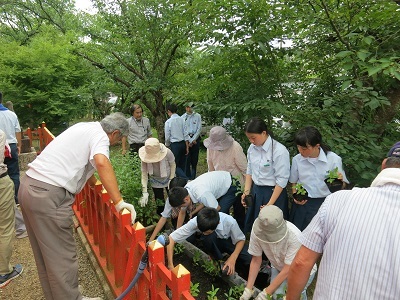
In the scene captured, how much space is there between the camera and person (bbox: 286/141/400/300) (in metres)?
1.06

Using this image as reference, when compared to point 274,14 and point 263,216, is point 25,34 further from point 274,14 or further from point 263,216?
point 263,216

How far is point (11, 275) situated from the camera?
282 cm

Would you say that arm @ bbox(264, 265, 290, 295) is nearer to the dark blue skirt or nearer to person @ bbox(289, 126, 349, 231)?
person @ bbox(289, 126, 349, 231)

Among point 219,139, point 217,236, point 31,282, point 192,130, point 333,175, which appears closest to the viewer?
point 333,175

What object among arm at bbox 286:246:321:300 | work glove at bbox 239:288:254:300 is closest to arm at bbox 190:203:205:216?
work glove at bbox 239:288:254:300

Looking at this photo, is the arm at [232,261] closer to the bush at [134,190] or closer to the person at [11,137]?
the bush at [134,190]

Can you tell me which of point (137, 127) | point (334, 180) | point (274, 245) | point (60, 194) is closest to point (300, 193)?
point (334, 180)

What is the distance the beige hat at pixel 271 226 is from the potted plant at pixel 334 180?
753 mm

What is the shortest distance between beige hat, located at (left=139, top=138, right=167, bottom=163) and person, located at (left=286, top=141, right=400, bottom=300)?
2.50 metres

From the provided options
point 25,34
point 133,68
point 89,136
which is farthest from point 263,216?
point 25,34

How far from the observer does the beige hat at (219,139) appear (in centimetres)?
351

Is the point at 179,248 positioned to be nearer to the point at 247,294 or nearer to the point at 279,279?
the point at 247,294

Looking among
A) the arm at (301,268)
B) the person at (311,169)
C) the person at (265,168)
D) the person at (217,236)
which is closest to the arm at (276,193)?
the person at (265,168)

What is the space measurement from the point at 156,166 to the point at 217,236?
129 cm
